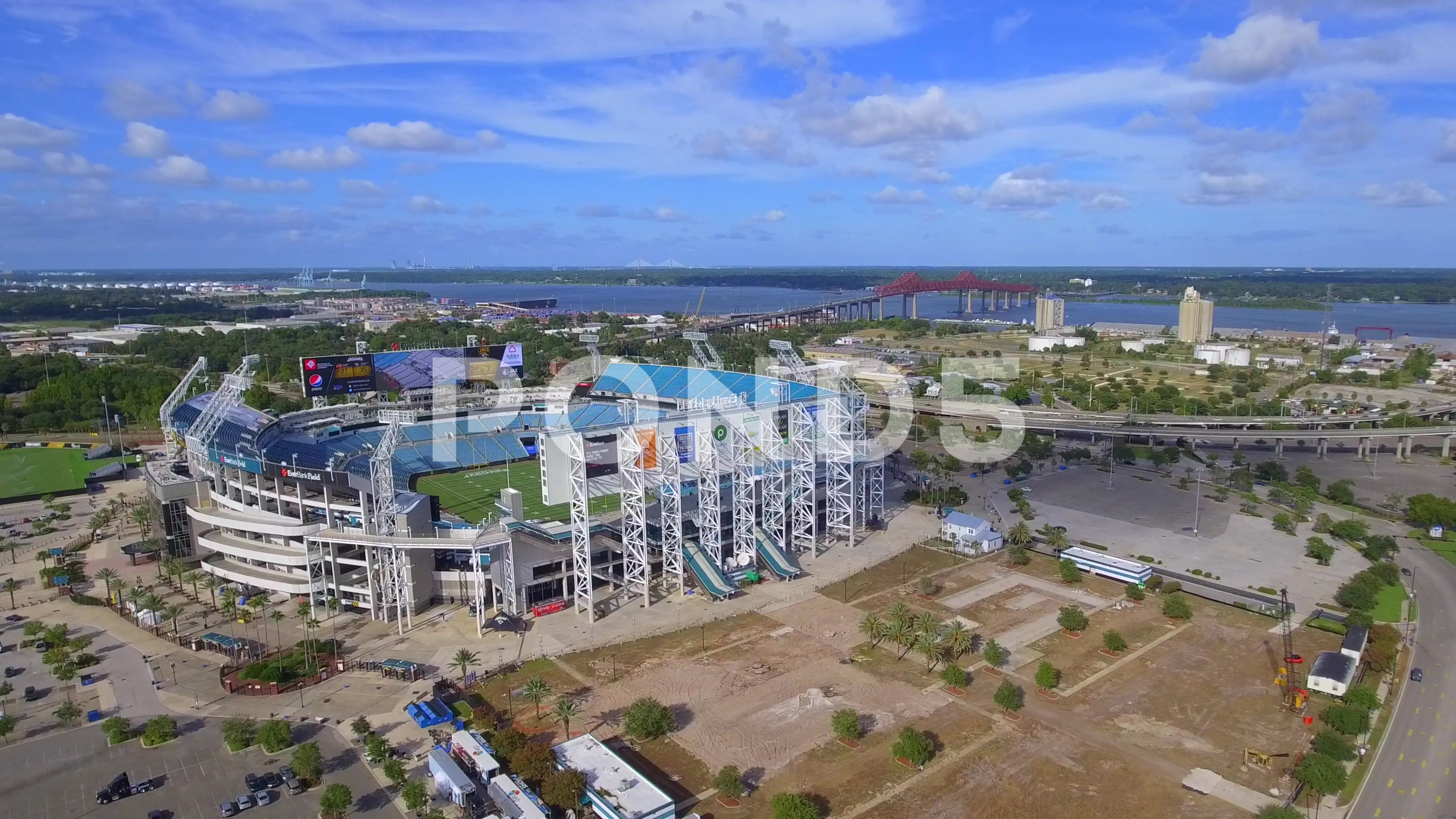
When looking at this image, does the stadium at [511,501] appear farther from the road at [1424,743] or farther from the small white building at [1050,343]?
the small white building at [1050,343]

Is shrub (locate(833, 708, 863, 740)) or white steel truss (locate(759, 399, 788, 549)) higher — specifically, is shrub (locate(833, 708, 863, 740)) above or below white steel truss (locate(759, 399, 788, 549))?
below

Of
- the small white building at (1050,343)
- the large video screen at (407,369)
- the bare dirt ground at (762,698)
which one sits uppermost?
the large video screen at (407,369)

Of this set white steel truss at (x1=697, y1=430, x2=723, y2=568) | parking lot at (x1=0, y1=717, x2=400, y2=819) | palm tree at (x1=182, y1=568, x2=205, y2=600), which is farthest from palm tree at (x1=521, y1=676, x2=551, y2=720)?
palm tree at (x1=182, y1=568, x2=205, y2=600)

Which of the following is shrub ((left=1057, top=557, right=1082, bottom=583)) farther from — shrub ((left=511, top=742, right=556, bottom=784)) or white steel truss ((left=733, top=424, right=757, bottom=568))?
shrub ((left=511, top=742, right=556, bottom=784))

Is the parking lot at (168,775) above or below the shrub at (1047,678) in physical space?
below

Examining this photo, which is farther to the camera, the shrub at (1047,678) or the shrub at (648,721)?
the shrub at (1047,678)

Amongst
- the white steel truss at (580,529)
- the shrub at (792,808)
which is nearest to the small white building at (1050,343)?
the white steel truss at (580,529)

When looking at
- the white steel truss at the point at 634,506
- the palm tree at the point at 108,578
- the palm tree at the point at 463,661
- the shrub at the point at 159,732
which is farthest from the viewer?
the palm tree at the point at 108,578
